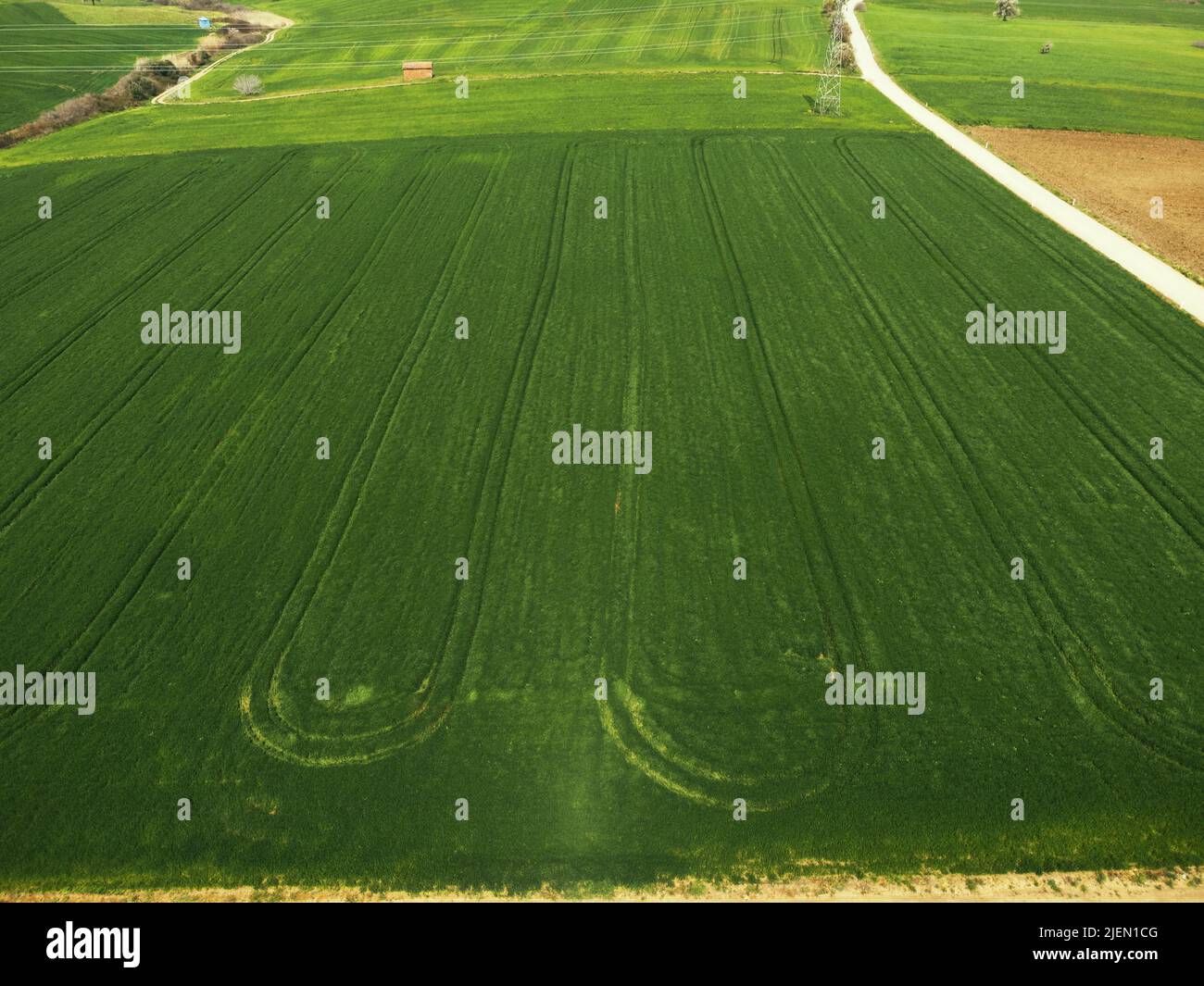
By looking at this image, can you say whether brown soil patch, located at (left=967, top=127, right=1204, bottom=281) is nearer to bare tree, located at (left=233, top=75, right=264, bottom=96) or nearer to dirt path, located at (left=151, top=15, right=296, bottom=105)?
bare tree, located at (left=233, top=75, right=264, bottom=96)

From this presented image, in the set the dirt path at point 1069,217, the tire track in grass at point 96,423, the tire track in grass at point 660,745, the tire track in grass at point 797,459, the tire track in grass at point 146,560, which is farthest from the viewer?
the dirt path at point 1069,217

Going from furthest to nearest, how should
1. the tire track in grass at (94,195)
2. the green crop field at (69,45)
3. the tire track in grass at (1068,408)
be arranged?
1. the green crop field at (69,45)
2. the tire track in grass at (94,195)
3. the tire track in grass at (1068,408)

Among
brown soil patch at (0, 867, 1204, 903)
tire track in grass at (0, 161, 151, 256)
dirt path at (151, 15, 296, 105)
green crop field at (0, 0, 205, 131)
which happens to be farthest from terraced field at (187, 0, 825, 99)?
brown soil patch at (0, 867, 1204, 903)

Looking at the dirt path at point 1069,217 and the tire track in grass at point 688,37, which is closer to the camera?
the dirt path at point 1069,217

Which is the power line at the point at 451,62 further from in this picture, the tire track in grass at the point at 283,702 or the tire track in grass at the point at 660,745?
the tire track in grass at the point at 660,745

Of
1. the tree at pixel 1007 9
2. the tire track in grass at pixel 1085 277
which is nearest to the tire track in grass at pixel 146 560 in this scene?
the tire track in grass at pixel 1085 277

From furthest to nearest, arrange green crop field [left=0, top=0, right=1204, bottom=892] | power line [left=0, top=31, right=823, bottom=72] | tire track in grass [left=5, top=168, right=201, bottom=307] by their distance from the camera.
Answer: power line [left=0, top=31, right=823, bottom=72] < tire track in grass [left=5, top=168, right=201, bottom=307] < green crop field [left=0, top=0, right=1204, bottom=892]
